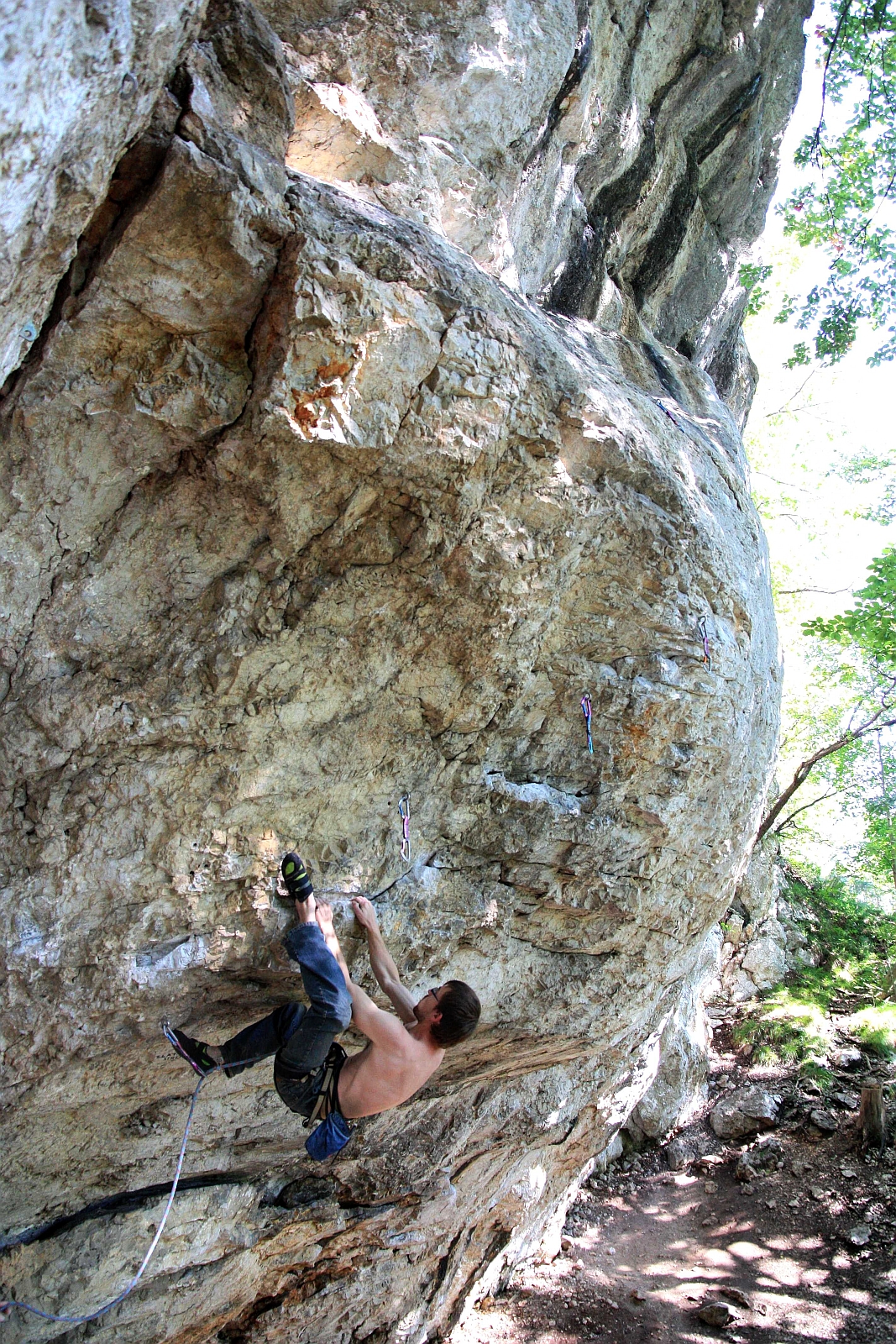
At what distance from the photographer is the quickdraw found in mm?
4500

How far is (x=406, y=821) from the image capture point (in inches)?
155

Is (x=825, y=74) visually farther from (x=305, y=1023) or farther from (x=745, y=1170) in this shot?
(x=745, y=1170)

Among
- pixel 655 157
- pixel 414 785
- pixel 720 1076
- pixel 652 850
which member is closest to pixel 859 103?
pixel 655 157

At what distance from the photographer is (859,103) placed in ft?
23.7

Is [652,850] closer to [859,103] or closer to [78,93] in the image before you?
[78,93]

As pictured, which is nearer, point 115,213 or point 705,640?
point 115,213

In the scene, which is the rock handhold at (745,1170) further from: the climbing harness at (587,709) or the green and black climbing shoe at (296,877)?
the green and black climbing shoe at (296,877)

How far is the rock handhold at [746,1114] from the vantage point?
28.1 feet

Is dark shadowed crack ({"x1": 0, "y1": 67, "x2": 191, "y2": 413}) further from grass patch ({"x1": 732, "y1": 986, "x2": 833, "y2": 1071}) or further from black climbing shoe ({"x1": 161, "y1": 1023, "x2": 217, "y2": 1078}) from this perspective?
grass patch ({"x1": 732, "y1": 986, "x2": 833, "y2": 1071})

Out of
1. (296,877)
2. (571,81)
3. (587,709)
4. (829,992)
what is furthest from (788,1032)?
(571,81)

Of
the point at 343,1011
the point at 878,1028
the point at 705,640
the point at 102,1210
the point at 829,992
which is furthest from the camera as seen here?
the point at 829,992

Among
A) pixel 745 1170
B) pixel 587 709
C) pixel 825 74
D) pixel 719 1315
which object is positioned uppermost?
pixel 825 74

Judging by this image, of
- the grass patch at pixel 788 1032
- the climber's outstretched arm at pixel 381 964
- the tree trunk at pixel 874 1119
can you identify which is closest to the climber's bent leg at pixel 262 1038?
the climber's outstretched arm at pixel 381 964

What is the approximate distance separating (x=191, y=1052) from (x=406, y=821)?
4.44 feet
